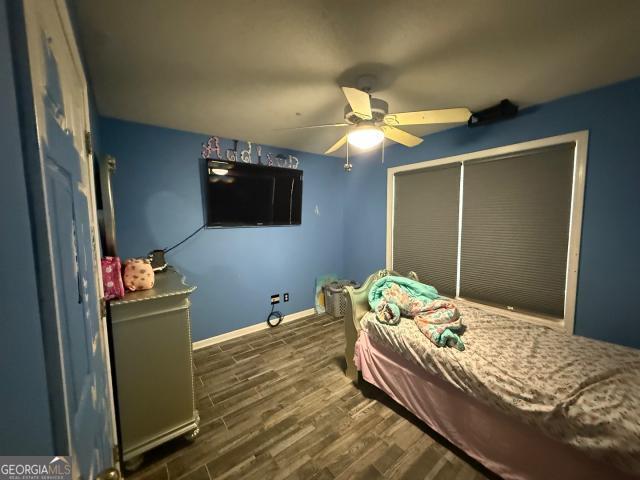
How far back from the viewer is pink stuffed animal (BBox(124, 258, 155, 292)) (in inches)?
59.1

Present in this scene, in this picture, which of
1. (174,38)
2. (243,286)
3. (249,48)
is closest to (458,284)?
(243,286)

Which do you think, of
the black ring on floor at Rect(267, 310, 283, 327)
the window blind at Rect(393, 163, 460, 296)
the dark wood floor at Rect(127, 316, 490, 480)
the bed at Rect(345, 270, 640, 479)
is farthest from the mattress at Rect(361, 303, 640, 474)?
the black ring on floor at Rect(267, 310, 283, 327)

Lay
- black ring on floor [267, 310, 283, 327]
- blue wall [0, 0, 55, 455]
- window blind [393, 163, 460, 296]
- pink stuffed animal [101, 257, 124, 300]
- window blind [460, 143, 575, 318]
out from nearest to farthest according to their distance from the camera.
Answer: blue wall [0, 0, 55, 455] < pink stuffed animal [101, 257, 124, 300] < window blind [460, 143, 575, 318] < window blind [393, 163, 460, 296] < black ring on floor [267, 310, 283, 327]

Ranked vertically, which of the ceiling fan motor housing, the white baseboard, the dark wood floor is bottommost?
the dark wood floor

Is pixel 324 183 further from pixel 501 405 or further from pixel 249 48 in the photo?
pixel 501 405

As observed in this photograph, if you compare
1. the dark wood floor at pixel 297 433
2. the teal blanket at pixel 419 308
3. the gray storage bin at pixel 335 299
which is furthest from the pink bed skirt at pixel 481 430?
the gray storage bin at pixel 335 299

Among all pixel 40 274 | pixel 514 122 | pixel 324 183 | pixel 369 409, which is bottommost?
pixel 369 409

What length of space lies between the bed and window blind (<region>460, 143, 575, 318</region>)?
0.39 meters

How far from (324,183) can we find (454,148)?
175cm

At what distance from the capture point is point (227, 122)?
93.8 inches

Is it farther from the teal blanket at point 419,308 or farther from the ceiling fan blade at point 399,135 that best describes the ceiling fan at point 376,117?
the teal blanket at point 419,308

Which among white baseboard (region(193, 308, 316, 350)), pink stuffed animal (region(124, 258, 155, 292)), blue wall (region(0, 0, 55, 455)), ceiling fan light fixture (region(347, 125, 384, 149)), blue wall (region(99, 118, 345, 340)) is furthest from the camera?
white baseboard (region(193, 308, 316, 350))

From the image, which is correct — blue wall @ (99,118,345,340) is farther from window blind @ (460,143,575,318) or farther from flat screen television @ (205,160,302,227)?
window blind @ (460,143,575,318)

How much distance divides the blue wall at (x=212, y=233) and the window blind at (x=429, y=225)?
1092mm
